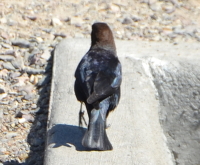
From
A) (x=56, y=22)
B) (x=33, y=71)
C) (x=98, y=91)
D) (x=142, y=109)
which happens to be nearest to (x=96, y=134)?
(x=98, y=91)

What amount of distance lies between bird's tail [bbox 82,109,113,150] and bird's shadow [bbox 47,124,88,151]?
0.12 m

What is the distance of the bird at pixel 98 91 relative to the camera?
12.3ft

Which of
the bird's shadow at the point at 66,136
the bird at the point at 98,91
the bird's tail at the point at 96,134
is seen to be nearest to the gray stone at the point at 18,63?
the bird at the point at 98,91

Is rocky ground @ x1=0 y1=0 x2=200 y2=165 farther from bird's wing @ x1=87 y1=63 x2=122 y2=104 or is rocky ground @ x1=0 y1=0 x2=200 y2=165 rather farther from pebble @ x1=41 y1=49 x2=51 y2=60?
bird's wing @ x1=87 y1=63 x2=122 y2=104

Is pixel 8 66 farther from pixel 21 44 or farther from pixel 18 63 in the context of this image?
pixel 21 44

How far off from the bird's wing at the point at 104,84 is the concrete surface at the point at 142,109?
0.40 metres

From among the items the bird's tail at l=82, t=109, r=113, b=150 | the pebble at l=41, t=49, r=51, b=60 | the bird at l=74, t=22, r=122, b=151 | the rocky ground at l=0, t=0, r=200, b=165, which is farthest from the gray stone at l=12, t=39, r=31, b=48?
the bird's tail at l=82, t=109, r=113, b=150

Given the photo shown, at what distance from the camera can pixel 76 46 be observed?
18.2 feet

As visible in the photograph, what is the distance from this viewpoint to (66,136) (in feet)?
13.2

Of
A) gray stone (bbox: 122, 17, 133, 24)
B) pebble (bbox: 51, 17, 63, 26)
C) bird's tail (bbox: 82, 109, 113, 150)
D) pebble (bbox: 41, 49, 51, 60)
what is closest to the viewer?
bird's tail (bbox: 82, 109, 113, 150)

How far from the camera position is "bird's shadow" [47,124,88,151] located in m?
3.88

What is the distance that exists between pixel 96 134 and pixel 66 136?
14.1 inches

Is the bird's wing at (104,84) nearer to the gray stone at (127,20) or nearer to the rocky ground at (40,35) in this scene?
the rocky ground at (40,35)

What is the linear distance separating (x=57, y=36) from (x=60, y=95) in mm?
1803
